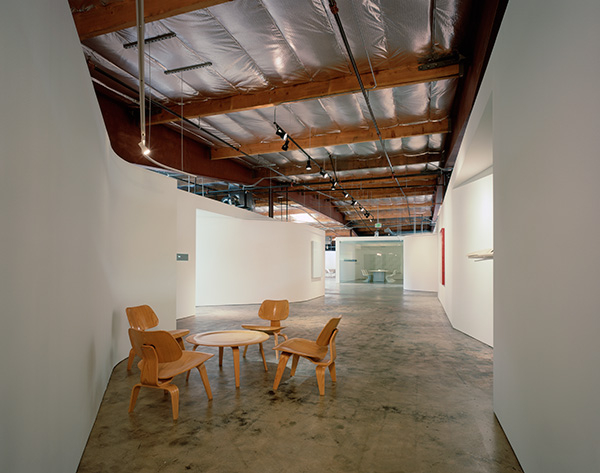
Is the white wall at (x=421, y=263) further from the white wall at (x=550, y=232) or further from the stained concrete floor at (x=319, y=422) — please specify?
the white wall at (x=550, y=232)

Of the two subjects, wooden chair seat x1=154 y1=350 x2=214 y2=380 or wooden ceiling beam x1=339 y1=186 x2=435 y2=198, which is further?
wooden ceiling beam x1=339 y1=186 x2=435 y2=198

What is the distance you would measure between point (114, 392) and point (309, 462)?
8.53 feet

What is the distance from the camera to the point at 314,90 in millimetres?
5992

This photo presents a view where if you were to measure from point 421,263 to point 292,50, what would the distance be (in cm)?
1428

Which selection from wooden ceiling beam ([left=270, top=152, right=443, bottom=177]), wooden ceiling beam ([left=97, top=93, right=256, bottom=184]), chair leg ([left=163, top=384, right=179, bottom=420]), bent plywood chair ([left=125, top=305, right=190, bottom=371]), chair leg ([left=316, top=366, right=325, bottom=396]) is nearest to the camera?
chair leg ([left=163, top=384, right=179, bottom=420])

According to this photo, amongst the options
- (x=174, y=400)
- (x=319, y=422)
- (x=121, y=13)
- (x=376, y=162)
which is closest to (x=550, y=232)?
(x=319, y=422)

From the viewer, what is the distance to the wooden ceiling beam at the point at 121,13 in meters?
3.79

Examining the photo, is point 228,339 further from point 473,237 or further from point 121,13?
point 473,237

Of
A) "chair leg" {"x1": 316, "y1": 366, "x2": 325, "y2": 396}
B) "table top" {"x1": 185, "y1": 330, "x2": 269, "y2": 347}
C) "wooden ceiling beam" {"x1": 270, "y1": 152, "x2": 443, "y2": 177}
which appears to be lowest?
"chair leg" {"x1": 316, "y1": 366, "x2": 325, "y2": 396}

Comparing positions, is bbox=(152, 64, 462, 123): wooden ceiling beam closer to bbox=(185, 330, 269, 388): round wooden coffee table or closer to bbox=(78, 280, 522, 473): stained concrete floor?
bbox=(185, 330, 269, 388): round wooden coffee table

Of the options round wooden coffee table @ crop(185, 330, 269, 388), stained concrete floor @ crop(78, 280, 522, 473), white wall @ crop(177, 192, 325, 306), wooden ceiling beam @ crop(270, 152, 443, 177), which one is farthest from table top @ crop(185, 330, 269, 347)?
wooden ceiling beam @ crop(270, 152, 443, 177)

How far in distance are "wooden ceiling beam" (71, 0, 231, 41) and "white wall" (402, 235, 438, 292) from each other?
1530 cm

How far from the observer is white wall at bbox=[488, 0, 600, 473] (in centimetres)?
155

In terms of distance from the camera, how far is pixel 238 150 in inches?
370
